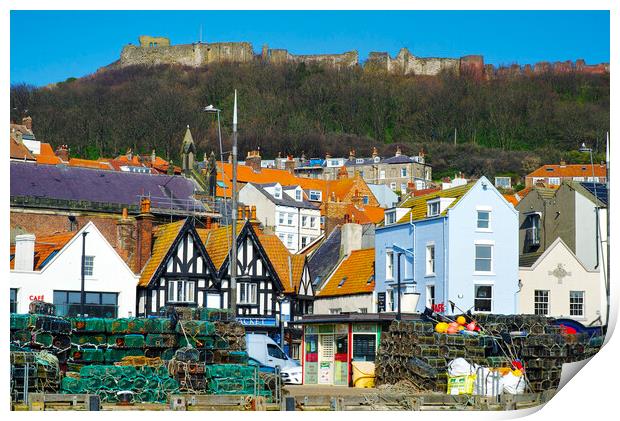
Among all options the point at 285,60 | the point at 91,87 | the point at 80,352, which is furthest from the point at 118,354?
the point at 285,60

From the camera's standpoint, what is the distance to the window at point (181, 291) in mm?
28938

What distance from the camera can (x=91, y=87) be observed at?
9769cm

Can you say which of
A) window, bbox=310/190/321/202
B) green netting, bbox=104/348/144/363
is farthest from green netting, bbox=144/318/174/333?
window, bbox=310/190/321/202

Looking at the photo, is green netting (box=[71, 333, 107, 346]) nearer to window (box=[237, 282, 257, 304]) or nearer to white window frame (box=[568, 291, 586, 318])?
window (box=[237, 282, 257, 304])

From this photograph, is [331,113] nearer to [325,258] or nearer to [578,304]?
[325,258]

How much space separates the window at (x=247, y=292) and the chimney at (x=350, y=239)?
4547 millimetres

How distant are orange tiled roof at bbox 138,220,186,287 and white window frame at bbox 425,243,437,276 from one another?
6.24 m

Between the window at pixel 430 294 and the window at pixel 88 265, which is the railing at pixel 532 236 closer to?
the window at pixel 430 294

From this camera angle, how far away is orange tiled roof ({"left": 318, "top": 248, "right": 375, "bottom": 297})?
3209cm

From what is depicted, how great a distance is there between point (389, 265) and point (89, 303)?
329 inches

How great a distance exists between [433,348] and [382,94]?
89.1 metres

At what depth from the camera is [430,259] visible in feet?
98.3

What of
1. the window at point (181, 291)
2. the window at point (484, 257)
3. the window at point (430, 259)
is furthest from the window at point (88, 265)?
the window at point (484, 257)

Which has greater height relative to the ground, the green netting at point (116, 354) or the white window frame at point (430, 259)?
the white window frame at point (430, 259)
